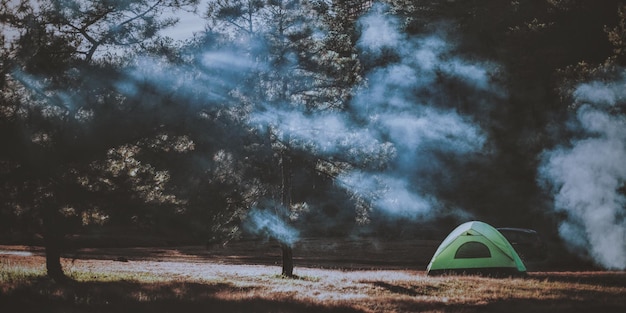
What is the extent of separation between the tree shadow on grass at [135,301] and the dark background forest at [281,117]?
2.37m

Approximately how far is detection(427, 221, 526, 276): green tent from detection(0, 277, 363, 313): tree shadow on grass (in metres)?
9.10

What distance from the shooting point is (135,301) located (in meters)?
10.0

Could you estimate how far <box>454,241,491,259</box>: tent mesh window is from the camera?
18.1 m

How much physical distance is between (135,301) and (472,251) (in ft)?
41.7

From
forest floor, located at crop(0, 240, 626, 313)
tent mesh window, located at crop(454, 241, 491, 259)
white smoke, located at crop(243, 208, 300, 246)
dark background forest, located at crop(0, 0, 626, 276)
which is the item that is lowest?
forest floor, located at crop(0, 240, 626, 313)

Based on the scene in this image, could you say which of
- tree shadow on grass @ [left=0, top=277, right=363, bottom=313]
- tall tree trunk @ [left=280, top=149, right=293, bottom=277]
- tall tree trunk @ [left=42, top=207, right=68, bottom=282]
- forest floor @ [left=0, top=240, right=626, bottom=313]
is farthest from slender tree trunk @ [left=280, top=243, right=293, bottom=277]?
tall tree trunk @ [left=42, top=207, right=68, bottom=282]

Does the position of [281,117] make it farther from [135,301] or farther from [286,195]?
[135,301]

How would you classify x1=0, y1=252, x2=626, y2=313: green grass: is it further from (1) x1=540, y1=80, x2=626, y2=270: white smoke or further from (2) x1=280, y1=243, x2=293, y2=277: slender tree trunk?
(1) x1=540, y1=80, x2=626, y2=270: white smoke

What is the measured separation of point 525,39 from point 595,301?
28218 millimetres

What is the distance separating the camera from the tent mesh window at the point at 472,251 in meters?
18.1

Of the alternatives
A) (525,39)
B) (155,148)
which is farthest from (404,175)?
(155,148)

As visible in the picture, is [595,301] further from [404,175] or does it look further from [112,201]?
[404,175]

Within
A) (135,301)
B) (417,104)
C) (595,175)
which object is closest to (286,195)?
(135,301)

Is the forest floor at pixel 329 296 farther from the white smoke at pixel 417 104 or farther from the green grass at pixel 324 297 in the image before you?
the white smoke at pixel 417 104
